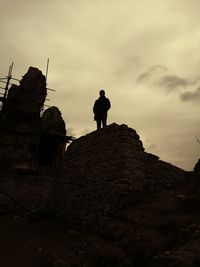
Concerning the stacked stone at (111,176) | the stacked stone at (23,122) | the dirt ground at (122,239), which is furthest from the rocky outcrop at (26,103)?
the dirt ground at (122,239)

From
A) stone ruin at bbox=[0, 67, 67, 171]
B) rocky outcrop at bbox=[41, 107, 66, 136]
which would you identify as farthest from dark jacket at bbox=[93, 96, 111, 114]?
rocky outcrop at bbox=[41, 107, 66, 136]

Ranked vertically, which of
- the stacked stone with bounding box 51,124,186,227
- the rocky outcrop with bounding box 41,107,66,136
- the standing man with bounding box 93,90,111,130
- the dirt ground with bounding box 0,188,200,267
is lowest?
the dirt ground with bounding box 0,188,200,267

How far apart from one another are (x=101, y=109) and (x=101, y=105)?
189 mm

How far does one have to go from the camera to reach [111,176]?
1178 centimetres

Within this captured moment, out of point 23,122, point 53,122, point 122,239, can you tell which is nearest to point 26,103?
point 23,122

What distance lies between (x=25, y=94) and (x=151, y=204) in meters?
17.2

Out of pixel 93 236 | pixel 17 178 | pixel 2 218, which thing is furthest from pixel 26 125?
pixel 93 236

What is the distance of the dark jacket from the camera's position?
50.4 feet

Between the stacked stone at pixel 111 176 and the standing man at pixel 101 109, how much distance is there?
1110 mm

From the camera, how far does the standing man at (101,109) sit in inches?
606

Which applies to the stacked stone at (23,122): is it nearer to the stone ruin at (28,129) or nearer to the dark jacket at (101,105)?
the stone ruin at (28,129)

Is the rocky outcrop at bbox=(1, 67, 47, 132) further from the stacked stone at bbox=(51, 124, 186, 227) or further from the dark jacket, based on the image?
the stacked stone at bbox=(51, 124, 186, 227)

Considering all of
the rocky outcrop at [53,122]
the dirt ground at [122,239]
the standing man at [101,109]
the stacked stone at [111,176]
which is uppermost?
the rocky outcrop at [53,122]

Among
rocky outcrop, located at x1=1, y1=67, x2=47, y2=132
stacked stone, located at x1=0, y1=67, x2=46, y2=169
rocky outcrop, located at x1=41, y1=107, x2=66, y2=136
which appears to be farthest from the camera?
rocky outcrop, located at x1=41, y1=107, x2=66, y2=136
